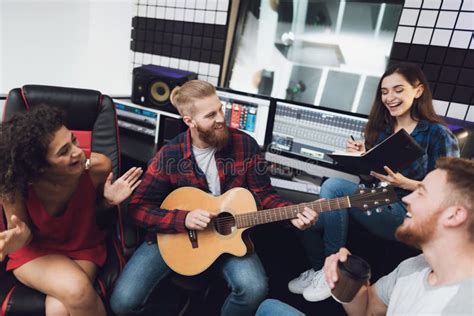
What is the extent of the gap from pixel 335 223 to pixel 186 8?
209 cm

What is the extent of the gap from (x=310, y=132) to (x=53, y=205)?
4.38 ft

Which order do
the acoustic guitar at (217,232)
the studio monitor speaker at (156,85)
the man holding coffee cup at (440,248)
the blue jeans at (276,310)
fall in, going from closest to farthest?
the man holding coffee cup at (440,248), the blue jeans at (276,310), the acoustic guitar at (217,232), the studio monitor speaker at (156,85)

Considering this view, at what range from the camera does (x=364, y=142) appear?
1668mm

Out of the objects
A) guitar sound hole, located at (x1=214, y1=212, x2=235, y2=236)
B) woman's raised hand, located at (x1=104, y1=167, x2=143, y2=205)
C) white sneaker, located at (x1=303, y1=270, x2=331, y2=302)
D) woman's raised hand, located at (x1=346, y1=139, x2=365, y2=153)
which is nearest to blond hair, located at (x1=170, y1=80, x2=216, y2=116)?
woman's raised hand, located at (x1=104, y1=167, x2=143, y2=205)

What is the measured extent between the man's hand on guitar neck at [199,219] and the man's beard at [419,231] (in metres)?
0.72

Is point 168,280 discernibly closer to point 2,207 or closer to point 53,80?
point 2,207

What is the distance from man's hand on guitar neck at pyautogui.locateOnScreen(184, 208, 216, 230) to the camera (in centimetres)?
134

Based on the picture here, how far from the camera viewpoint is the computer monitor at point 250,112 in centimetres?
198

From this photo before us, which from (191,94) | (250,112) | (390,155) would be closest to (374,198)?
(390,155)

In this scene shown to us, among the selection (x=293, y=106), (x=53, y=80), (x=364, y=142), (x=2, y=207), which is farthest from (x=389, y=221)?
(x=53, y=80)

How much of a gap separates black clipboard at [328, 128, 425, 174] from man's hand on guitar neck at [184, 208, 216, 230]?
0.59 meters

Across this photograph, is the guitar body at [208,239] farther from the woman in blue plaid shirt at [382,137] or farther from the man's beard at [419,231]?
the man's beard at [419,231]

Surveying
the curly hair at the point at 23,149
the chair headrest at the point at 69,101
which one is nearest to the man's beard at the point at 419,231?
the curly hair at the point at 23,149

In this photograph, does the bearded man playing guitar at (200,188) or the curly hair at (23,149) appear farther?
the bearded man playing guitar at (200,188)
